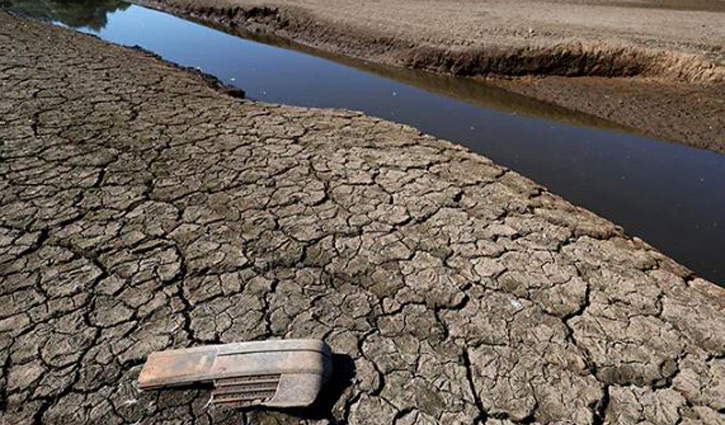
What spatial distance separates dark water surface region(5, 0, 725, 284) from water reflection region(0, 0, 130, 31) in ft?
8.56

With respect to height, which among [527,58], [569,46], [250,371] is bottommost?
[250,371]

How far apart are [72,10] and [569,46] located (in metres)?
14.0

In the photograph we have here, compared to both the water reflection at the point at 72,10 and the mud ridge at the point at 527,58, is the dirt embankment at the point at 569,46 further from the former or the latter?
the water reflection at the point at 72,10

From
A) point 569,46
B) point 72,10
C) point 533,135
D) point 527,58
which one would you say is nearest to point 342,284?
point 533,135

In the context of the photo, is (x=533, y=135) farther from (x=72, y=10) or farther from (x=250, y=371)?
(x=72, y=10)

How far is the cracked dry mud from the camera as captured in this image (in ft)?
6.76

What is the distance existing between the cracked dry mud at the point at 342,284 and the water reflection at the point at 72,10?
1043 centimetres

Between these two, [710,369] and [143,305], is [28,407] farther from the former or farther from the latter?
[710,369]

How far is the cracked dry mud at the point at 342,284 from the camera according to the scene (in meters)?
2.06

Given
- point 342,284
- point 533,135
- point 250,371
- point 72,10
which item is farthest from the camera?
point 72,10

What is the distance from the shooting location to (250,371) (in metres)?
1.99

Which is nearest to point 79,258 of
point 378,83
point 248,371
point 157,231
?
point 157,231

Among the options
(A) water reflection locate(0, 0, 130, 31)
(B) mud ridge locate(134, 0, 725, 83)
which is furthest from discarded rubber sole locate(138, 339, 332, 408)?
(A) water reflection locate(0, 0, 130, 31)

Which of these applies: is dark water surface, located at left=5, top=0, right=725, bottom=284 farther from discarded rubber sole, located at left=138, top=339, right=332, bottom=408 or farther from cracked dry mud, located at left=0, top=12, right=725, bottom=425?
discarded rubber sole, located at left=138, top=339, right=332, bottom=408
